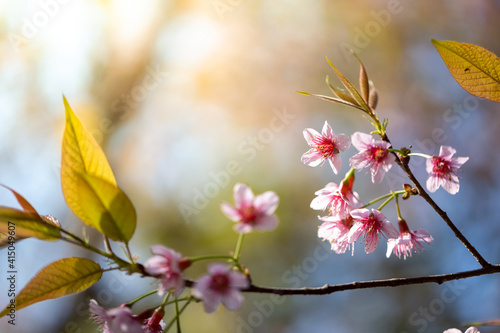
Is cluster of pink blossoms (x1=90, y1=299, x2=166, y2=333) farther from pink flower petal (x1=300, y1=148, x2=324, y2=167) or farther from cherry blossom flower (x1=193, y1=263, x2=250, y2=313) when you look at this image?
pink flower petal (x1=300, y1=148, x2=324, y2=167)

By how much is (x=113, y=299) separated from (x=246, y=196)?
179 centimetres

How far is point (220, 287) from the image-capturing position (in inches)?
22.7

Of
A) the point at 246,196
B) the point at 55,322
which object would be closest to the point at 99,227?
the point at 246,196

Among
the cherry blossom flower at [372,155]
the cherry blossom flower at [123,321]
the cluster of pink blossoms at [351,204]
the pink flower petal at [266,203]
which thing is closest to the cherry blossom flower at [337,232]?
the cluster of pink blossoms at [351,204]

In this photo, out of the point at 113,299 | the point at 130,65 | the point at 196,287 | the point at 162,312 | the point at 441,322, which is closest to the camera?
the point at 196,287

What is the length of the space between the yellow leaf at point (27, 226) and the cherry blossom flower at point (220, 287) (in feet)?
0.69

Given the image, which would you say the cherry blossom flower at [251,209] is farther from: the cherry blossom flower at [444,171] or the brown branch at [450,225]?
the cherry blossom flower at [444,171]

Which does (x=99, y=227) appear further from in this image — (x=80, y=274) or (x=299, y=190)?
(x=299, y=190)

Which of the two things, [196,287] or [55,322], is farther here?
[55,322]

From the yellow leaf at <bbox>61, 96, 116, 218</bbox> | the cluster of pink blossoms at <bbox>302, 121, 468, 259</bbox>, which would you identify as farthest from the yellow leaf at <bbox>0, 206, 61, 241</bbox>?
the cluster of pink blossoms at <bbox>302, 121, 468, 259</bbox>

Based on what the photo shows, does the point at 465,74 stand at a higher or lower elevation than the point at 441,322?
higher

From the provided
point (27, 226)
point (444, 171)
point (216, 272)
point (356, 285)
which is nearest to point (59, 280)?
point (27, 226)

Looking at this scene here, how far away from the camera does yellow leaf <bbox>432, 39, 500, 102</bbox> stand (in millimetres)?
738

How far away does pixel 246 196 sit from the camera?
0.60 meters
